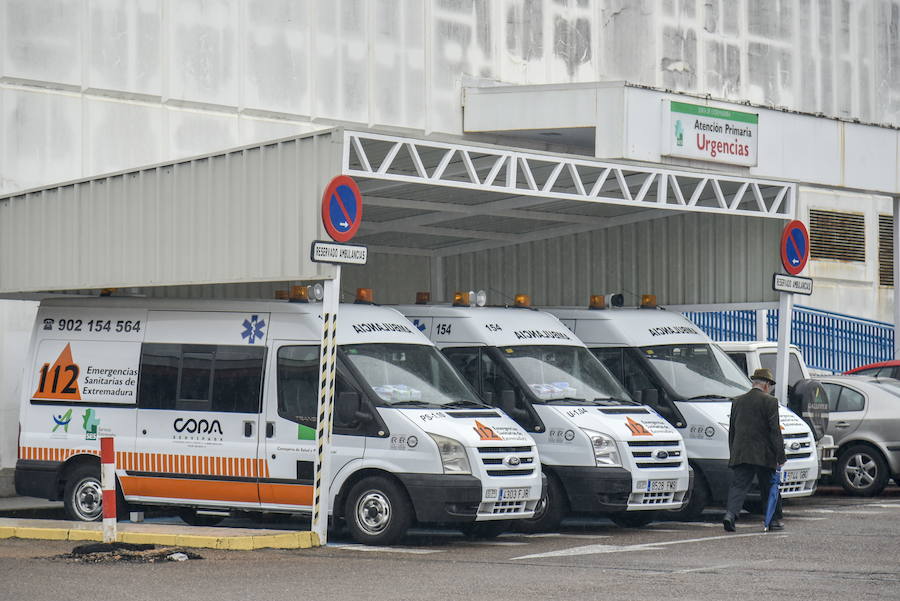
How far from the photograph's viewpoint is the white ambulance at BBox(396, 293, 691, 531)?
15.6 m

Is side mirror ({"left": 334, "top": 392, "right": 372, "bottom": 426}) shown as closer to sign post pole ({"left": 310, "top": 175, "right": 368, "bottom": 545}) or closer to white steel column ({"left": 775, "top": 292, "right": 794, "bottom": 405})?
sign post pole ({"left": 310, "top": 175, "right": 368, "bottom": 545})

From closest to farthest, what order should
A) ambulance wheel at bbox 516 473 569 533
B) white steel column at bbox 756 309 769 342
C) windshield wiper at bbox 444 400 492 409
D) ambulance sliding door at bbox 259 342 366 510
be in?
ambulance sliding door at bbox 259 342 366 510 → windshield wiper at bbox 444 400 492 409 → ambulance wheel at bbox 516 473 569 533 → white steel column at bbox 756 309 769 342

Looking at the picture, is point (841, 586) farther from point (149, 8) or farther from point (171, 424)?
point (149, 8)

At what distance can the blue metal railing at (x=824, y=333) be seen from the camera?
31812 mm

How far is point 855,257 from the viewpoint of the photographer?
113 ft

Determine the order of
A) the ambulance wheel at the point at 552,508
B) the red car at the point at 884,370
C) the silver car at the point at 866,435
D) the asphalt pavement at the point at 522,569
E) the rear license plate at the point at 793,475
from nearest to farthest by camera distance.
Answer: the asphalt pavement at the point at 522,569 < the ambulance wheel at the point at 552,508 < the rear license plate at the point at 793,475 < the silver car at the point at 866,435 < the red car at the point at 884,370

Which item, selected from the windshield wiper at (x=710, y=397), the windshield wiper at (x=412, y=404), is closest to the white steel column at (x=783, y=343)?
the windshield wiper at (x=710, y=397)

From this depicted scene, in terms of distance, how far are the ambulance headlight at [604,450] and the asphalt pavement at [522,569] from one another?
721 millimetres

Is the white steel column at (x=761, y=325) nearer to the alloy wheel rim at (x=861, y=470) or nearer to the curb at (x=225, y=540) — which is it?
the alloy wheel rim at (x=861, y=470)

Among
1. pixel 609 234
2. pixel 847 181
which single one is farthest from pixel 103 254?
pixel 847 181

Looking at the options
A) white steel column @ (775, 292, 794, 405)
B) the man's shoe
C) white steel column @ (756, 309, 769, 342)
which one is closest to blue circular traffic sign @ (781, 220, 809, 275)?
white steel column @ (775, 292, 794, 405)

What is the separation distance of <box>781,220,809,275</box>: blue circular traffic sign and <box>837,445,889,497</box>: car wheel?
2.46 metres

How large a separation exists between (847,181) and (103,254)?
1535cm

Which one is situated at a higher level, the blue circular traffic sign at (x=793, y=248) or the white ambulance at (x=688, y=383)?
the blue circular traffic sign at (x=793, y=248)
